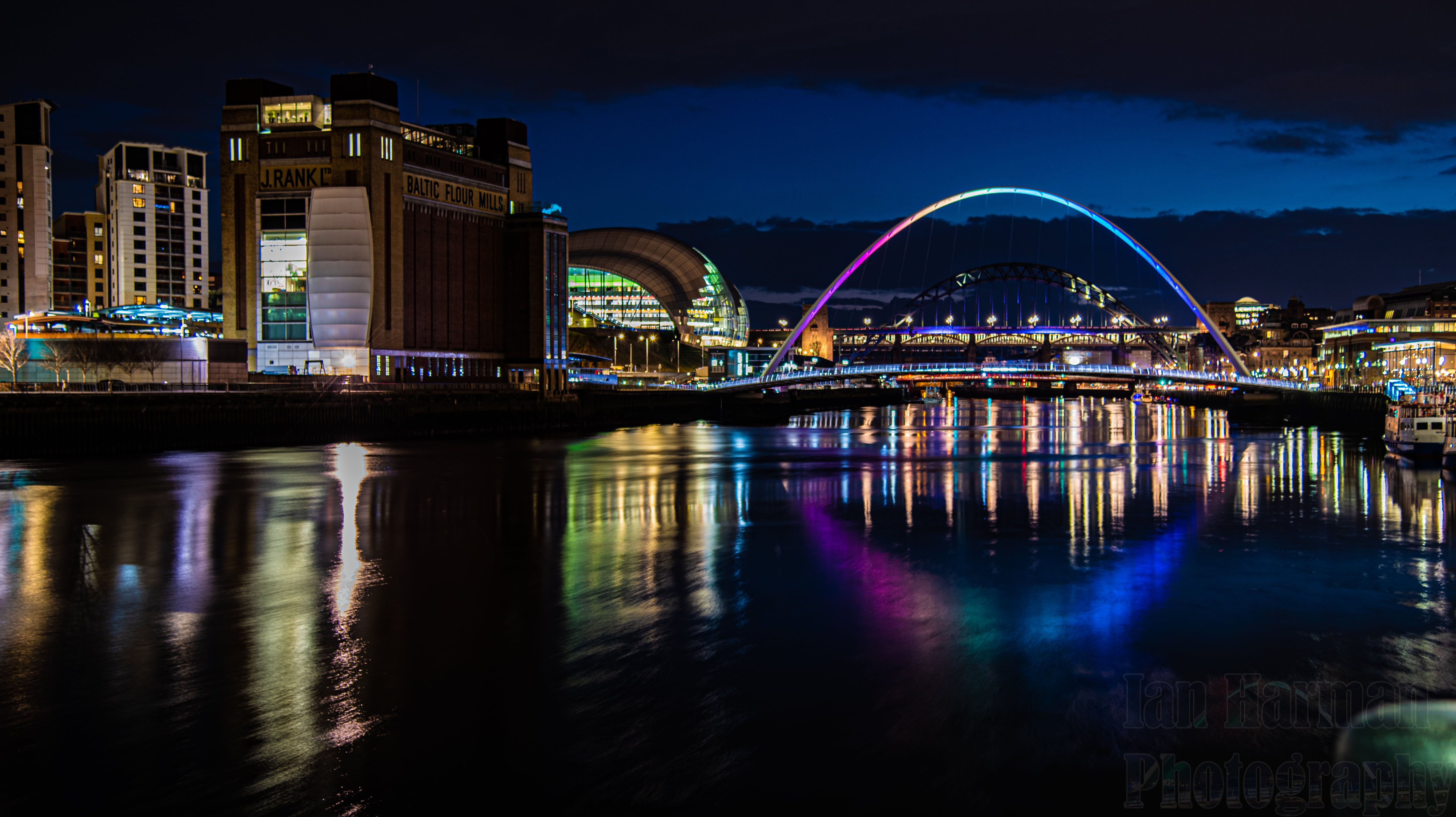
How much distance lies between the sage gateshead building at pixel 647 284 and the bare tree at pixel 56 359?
293 ft

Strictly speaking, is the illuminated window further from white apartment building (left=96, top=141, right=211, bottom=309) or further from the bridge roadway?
white apartment building (left=96, top=141, right=211, bottom=309)

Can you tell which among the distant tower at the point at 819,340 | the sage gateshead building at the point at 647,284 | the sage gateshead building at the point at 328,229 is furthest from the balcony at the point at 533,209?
the distant tower at the point at 819,340

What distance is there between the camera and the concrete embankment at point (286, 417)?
43719 mm

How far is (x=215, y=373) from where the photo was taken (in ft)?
210

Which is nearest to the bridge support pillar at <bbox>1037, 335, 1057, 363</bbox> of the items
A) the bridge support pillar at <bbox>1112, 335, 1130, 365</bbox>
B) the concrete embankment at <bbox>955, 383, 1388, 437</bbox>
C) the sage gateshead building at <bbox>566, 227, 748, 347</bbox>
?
the bridge support pillar at <bbox>1112, 335, 1130, 365</bbox>

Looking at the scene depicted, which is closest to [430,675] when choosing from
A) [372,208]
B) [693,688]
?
[693,688]

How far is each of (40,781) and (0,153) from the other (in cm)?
12984

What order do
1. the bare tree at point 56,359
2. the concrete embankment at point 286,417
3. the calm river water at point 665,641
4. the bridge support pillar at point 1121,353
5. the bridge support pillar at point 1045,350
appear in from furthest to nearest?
the bridge support pillar at point 1045,350 → the bridge support pillar at point 1121,353 → the bare tree at point 56,359 → the concrete embankment at point 286,417 → the calm river water at point 665,641

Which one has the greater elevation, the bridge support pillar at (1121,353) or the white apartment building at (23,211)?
the white apartment building at (23,211)

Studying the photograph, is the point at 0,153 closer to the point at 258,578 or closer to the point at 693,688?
the point at 258,578

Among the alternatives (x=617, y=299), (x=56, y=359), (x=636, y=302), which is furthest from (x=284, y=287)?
(x=636, y=302)

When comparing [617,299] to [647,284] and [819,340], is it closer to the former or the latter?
[647,284]

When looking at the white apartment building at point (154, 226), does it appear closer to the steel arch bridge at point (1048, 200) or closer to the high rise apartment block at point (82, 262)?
the high rise apartment block at point (82, 262)

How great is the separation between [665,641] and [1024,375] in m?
88.2
